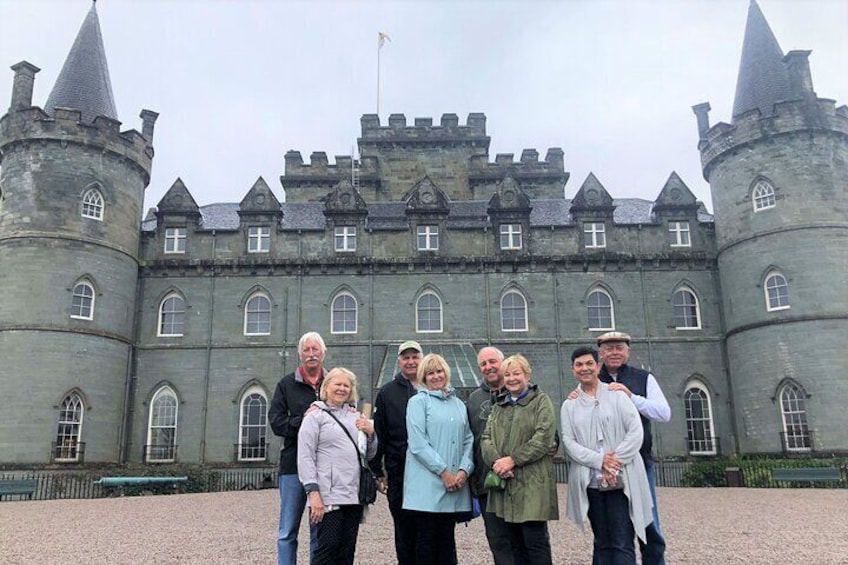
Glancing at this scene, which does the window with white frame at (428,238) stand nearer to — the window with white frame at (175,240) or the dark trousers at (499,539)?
the window with white frame at (175,240)

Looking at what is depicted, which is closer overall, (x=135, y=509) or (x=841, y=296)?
(x=135, y=509)

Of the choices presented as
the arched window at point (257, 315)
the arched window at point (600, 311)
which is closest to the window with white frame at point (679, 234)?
the arched window at point (600, 311)

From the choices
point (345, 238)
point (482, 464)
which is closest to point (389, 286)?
point (345, 238)

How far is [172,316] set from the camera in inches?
1141

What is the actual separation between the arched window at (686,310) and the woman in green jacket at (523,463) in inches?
947

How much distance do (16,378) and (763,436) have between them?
2753cm

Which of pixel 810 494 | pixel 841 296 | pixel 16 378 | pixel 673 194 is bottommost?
pixel 810 494

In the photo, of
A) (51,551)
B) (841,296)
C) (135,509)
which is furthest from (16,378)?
(841,296)

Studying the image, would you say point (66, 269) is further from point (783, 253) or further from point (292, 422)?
point (783, 253)

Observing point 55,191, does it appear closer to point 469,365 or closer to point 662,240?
point 469,365

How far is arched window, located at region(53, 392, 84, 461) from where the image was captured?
2469cm

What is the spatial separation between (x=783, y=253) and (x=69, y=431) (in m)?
27.8

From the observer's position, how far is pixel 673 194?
30172mm

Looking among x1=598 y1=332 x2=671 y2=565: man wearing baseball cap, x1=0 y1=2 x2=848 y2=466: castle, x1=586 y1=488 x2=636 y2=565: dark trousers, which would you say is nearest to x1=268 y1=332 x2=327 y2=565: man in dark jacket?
x1=586 y1=488 x2=636 y2=565: dark trousers
